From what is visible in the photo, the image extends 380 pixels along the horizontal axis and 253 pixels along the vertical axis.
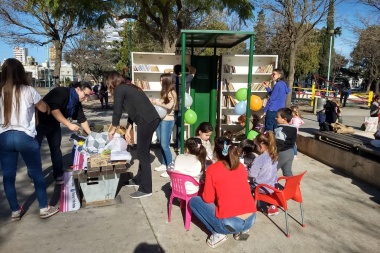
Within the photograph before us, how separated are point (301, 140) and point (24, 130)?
6253 mm

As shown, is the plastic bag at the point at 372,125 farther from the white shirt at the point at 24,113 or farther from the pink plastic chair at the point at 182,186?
the white shirt at the point at 24,113

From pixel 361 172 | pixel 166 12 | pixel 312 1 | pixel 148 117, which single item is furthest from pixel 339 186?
pixel 312 1

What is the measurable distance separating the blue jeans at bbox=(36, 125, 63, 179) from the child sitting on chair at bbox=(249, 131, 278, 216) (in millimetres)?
3051

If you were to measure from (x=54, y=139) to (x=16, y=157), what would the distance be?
127cm

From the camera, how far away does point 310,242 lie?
3.35 m

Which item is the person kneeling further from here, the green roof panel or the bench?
the green roof panel

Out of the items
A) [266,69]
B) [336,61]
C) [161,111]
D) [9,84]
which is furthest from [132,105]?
[336,61]

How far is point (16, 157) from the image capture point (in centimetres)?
352

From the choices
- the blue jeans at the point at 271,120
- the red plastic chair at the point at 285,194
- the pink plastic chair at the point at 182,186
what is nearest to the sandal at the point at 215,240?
the pink plastic chair at the point at 182,186

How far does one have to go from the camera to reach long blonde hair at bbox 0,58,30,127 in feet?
10.7

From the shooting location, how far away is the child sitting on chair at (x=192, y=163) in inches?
140

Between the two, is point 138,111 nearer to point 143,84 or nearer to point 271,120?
point 271,120

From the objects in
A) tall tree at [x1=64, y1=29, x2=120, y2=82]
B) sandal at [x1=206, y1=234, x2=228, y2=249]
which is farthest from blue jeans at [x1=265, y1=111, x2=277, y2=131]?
tall tree at [x1=64, y1=29, x2=120, y2=82]

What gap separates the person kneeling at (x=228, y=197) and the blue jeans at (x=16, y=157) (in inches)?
80.3
